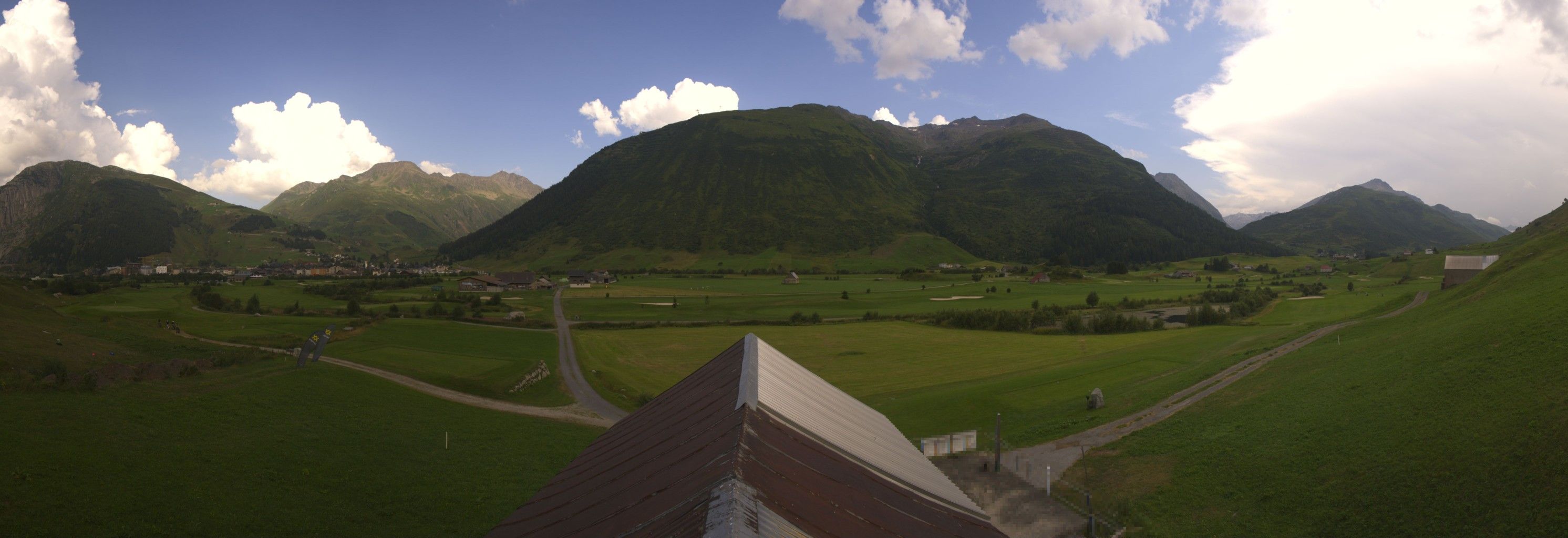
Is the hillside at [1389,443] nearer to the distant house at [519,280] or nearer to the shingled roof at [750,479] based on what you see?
the shingled roof at [750,479]

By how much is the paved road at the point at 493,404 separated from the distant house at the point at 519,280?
91.2 meters

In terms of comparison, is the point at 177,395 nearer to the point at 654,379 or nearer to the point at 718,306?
the point at 654,379

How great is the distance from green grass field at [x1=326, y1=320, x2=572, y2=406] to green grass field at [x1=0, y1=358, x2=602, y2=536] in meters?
9.71

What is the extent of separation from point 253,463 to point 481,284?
4502 inches

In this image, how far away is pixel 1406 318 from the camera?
30.9 meters

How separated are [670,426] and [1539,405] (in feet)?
63.8

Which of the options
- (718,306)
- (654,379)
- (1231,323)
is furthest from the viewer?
(718,306)

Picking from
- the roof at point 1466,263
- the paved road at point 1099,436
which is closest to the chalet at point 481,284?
the paved road at point 1099,436

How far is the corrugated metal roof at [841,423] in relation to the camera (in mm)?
10273

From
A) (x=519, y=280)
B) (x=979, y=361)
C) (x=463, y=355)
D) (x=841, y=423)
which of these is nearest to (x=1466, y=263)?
(x=979, y=361)

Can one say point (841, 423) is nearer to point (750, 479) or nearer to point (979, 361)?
point (750, 479)

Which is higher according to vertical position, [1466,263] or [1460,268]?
[1466,263]

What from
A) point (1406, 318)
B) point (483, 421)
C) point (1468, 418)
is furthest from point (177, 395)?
point (1406, 318)

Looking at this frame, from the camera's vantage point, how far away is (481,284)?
408 ft
